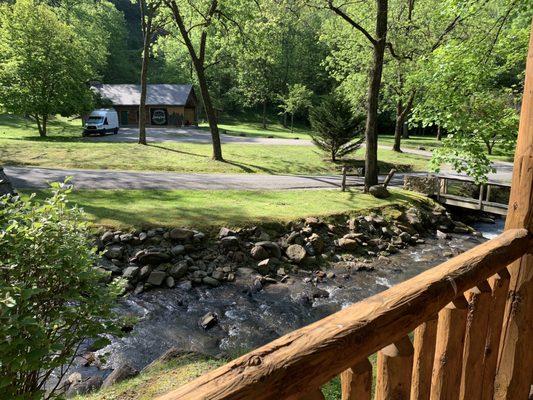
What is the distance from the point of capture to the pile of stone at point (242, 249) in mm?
9836

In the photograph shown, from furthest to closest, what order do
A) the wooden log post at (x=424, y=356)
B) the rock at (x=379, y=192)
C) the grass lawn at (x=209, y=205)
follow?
the rock at (x=379, y=192)
the grass lawn at (x=209, y=205)
the wooden log post at (x=424, y=356)

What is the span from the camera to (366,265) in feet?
37.8

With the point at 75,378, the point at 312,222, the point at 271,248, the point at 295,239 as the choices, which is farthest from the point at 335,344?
the point at 312,222

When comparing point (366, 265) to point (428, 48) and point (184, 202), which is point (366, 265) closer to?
point (184, 202)

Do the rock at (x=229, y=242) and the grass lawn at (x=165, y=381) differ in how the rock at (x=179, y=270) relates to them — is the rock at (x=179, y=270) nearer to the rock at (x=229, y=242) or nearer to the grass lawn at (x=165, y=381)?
the rock at (x=229, y=242)

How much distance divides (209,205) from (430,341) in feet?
39.0

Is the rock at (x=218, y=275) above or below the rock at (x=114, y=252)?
below

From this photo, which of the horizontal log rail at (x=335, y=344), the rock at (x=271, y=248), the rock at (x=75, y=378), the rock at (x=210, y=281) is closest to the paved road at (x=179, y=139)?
the rock at (x=271, y=248)

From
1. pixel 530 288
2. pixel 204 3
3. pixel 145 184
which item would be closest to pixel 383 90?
pixel 204 3

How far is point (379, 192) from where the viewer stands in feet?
54.3

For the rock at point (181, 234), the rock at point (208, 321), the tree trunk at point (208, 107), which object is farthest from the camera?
the tree trunk at point (208, 107)

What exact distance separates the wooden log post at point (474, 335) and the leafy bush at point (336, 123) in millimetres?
23544

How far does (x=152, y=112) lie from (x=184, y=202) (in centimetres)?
3624

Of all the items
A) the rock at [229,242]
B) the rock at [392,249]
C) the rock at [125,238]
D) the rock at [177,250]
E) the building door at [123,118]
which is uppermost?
the building door at [123,118]
